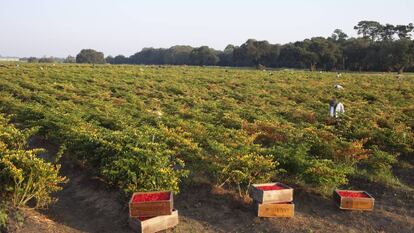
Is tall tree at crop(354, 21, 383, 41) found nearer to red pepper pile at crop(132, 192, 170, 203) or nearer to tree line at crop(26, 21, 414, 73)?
tree line at crop(26, 21, 414, 73)

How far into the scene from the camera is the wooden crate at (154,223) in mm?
6230

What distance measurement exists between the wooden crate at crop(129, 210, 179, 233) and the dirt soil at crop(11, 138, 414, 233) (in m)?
0.17

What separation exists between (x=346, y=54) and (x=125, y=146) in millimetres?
72795

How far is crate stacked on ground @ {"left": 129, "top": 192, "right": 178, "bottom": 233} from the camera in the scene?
6246 millimetres

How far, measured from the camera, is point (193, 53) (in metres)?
96.6

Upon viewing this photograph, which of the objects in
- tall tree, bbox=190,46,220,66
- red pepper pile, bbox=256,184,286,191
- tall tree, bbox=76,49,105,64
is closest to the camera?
red pepper pile, bbox=256,184,286,191

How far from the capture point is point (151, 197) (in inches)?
259

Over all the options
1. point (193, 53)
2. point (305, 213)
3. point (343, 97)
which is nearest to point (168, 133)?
point (305, 213)

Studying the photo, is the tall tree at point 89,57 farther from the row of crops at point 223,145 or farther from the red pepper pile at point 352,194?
the red pepper pile at point 352,194

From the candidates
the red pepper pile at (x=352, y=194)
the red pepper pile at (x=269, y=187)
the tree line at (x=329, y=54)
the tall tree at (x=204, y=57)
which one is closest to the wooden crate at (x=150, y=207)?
the red pepper pile at (x=269, y=187)

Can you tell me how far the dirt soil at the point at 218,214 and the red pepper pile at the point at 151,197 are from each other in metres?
0.57

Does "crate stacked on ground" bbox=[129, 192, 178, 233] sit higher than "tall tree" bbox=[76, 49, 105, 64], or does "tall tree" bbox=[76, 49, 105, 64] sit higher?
"tall tree" bbox=[76, 49, 105, 64]

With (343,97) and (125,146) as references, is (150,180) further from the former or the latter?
(343,97)

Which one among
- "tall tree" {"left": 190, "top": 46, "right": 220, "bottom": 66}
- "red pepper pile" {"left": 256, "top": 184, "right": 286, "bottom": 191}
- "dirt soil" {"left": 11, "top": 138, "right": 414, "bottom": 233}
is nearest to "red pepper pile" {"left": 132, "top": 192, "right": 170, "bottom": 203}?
"dirt soil" {"left": 11, "top": 138, "right": 414, "bottom": 233}
